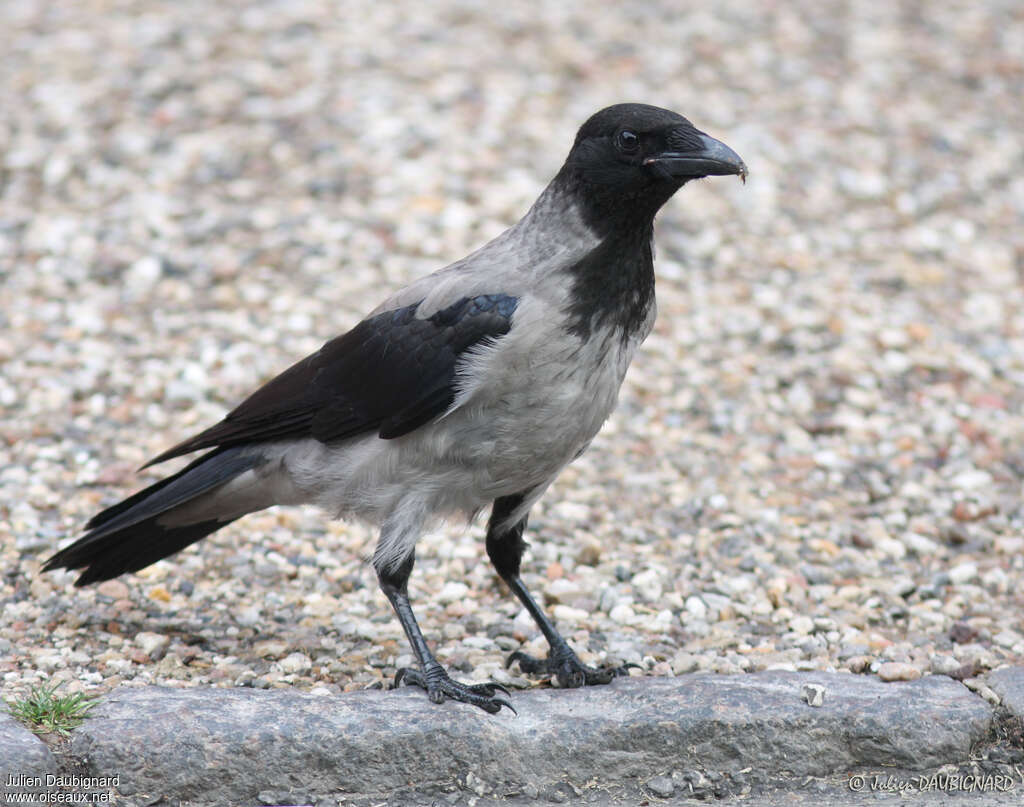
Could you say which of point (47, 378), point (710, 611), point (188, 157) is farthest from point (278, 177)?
point (710, 611)

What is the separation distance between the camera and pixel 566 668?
198 inches

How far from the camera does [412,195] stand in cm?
902

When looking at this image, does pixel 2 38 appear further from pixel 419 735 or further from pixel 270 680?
pixel 419 735

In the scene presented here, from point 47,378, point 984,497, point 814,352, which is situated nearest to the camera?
point 984,497

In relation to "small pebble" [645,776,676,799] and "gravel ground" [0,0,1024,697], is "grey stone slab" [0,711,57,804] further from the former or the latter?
"small pebble" [645,776,676,799]

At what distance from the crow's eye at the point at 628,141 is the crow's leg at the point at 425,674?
170cm

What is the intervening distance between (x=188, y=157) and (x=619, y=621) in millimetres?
5289

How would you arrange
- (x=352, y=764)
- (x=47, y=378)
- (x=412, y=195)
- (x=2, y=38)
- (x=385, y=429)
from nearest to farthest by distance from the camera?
(x=352, y=764)
(x=385, y=429)
(x=47, y=378)
(x=412, y=195)
(x=2, y=38)

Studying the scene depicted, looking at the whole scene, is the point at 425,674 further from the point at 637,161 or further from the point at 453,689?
the point at 637,161

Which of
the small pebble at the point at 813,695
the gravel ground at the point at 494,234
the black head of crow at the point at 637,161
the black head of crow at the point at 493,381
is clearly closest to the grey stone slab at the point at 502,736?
the small pebble at the point at 813,695

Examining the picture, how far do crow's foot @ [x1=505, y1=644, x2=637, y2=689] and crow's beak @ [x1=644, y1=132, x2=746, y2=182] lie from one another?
187cm

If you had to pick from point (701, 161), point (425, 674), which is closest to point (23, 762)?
point (425, 674)

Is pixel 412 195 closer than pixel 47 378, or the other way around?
pixel 47 378

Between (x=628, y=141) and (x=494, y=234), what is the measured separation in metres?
3.84
